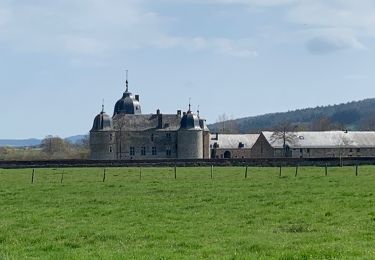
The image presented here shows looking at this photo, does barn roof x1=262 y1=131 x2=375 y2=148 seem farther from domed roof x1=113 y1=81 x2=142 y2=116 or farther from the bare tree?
the bare tree

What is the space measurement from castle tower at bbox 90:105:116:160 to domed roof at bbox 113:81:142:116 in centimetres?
917

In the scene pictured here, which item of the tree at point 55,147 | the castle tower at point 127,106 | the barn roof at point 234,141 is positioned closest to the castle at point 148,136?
the castle tower at point 127,106

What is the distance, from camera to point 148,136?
102 m

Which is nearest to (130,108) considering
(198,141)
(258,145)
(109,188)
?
(198,141)

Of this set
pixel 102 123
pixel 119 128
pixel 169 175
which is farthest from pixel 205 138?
pixel 169 175

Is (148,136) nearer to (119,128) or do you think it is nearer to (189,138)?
(119,128)

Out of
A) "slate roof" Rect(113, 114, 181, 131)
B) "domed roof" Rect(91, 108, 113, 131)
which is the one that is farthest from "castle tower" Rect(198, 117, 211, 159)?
"domed roof" Rect(91, 108, 113, 131)

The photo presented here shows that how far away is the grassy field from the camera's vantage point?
1325 centimetres

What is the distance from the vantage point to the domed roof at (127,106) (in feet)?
363

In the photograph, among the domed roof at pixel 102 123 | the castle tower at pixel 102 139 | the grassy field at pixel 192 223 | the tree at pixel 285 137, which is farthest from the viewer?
the tree at pixel 285 137

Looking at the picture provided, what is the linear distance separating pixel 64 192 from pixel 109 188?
279 centimetres

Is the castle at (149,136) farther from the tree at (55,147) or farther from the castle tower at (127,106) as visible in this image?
the tree at (55,147)

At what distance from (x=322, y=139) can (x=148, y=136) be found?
31811mm

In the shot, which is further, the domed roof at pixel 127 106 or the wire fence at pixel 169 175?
the domed roof at pixel 127 106
